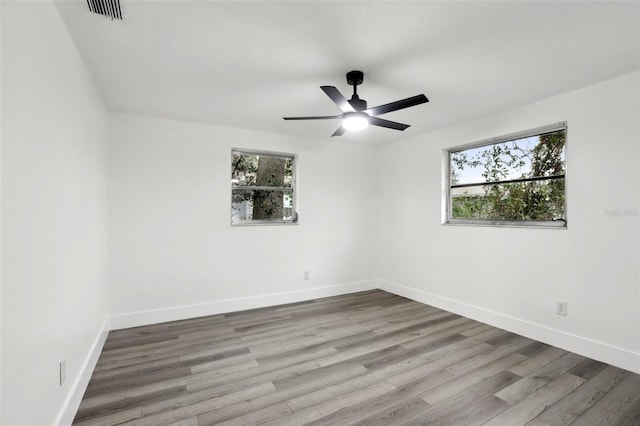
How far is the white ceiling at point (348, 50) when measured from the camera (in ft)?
5.87

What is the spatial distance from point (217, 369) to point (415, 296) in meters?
3.00

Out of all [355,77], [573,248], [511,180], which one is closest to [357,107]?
[355,77]

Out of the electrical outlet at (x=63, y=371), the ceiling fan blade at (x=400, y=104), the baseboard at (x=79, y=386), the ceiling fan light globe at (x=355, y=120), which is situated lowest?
the baseboard at (x=79, y=386)

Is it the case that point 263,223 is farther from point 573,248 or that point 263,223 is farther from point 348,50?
point 573,248

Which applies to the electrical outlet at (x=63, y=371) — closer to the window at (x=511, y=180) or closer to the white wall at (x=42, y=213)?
the white wall at (x=42, y=213)

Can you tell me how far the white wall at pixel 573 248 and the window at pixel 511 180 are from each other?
0.14 metres

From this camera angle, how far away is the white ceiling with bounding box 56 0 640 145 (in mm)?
1789

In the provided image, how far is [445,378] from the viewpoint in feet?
7.98

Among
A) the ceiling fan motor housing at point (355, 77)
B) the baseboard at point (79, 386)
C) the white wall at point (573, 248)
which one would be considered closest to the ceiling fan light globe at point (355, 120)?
the ceiling fan motor housing at point (355, 77)

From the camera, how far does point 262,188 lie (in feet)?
14.3

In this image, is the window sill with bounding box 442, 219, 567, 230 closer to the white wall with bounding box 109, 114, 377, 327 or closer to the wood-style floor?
the wood-style floor

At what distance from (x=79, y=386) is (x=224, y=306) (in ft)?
6.10

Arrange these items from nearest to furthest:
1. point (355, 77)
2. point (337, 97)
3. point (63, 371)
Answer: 1. point (63, 371)
2. point (337, 97)
3. point (355, 77)

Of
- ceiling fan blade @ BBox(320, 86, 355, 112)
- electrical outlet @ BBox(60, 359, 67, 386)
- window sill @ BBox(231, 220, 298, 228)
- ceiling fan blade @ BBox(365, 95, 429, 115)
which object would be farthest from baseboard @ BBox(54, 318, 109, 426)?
ceiling fan blade @ BBox(365, 95, 429, 115)
